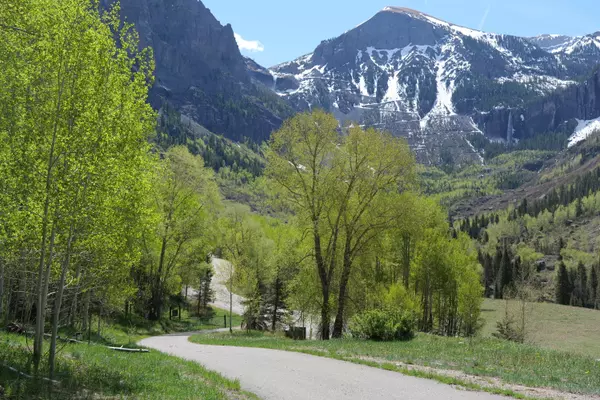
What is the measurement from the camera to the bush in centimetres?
2292

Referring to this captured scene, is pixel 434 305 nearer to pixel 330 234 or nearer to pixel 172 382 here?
pixel 330 234

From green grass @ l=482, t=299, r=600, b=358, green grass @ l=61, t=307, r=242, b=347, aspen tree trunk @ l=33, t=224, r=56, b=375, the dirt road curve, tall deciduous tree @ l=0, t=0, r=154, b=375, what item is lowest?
green grass @ l=482, t=299, r=600, b=358

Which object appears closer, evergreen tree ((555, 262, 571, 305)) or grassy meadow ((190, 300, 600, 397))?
grassy meadow ((190, 300, 600, 397))

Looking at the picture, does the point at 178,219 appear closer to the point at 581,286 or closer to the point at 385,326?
the point at 385,326

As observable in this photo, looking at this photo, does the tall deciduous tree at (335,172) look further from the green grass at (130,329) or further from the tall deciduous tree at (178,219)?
the green grass at (130,329)

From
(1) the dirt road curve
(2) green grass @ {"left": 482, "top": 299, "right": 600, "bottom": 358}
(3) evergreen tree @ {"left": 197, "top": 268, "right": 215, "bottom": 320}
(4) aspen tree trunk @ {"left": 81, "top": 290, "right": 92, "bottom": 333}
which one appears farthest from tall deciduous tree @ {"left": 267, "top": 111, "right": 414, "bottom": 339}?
(3) evergreen tree @ {"left": 197, "top": 268, "right": 215, "bottom": 320}

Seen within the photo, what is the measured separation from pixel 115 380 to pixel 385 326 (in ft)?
48.9

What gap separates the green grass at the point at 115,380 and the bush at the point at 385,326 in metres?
10.9

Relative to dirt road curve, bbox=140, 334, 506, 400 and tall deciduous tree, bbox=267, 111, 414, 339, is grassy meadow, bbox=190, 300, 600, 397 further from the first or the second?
tall deciduous tree, bbox=267, 111, 414, 339

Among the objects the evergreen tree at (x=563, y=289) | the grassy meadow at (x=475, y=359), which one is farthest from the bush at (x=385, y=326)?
the evergreen tree at (x=563, y=289)

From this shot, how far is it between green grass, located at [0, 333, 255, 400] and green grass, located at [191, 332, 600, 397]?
6512mm

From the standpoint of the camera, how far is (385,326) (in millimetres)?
22859

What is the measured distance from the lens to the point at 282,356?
60.8ft

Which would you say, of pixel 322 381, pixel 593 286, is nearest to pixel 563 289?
pixel 593 286
